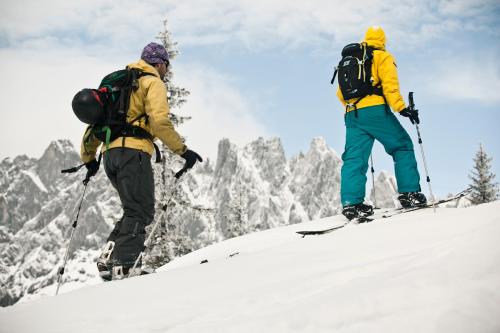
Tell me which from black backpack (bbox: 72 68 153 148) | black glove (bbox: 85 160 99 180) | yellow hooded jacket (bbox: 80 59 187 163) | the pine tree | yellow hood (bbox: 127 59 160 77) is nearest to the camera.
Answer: black backpack (bbox: 72 68 153 148)

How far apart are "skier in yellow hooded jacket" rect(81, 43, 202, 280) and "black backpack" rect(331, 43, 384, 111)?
279cm

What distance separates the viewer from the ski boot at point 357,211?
6.17 m

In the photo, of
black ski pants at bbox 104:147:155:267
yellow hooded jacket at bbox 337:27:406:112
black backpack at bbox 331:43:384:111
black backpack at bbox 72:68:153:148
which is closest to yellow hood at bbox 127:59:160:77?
black backpack at bbox 72:68:153:148

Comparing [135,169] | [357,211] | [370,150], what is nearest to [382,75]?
[370,150]

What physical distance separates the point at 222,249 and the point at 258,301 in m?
4.30

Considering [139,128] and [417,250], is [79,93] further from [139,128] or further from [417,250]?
[417,250]

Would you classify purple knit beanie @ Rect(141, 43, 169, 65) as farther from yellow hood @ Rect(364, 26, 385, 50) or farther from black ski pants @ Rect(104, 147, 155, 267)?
yellow hood @ Rect(364, 26, 385, 50)

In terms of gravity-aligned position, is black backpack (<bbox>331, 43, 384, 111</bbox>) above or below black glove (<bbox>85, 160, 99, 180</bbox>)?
above

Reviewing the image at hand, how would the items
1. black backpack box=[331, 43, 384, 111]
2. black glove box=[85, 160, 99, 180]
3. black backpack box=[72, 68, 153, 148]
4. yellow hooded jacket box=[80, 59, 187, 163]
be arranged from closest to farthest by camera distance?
black backpack box=[72, 68, 153, 148] → yellow hooded jacket box=[80, 59, 187, 163] → black glove box=[85, 160, 99, 180] → black backpack box=[331, 43, 384, 111]

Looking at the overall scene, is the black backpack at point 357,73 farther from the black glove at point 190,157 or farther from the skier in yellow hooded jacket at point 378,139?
the black glove at point 190,157

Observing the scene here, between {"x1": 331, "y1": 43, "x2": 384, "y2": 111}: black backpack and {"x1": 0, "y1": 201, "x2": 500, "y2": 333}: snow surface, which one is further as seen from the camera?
{"x1": 331, "y1": 43, "x2": 384, "y2": 111}: black backpack

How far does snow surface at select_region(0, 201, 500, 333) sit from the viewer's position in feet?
6.66

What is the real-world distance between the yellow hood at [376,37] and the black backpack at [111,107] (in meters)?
3.57

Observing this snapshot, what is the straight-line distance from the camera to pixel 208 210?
61.6ft
